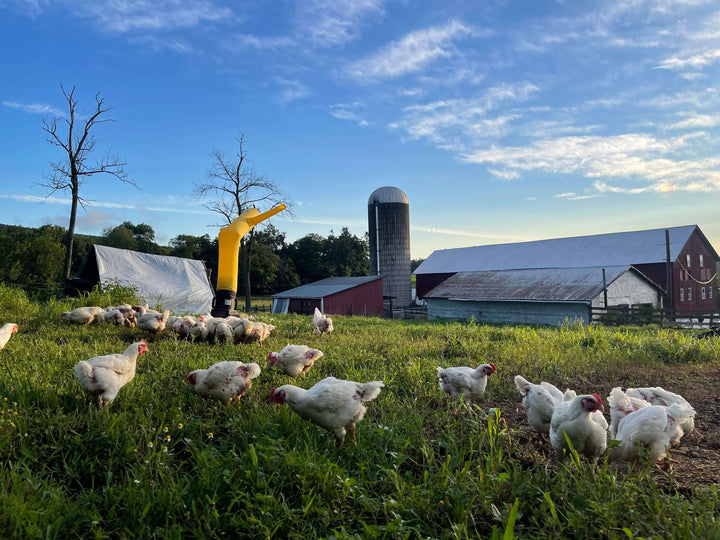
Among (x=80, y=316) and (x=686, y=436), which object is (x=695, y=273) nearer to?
(x=686, y=436)

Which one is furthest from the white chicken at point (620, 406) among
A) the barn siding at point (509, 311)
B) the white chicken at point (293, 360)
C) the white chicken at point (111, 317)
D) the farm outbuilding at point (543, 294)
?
the barn siding at point (509, 311)

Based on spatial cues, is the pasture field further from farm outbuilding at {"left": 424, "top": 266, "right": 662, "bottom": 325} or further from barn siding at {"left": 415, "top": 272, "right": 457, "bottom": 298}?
barn siding at {"left": 415, "top": 272, "right": 457, "bottom": 298}

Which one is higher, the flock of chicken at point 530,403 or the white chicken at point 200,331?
the white chicken at point 200,331

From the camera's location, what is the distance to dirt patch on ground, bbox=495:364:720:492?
111 inches

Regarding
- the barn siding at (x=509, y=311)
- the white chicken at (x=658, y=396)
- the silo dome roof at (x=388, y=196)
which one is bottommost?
the barn siding at (x=509, y=311)

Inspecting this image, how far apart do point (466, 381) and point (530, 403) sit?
2.57ft

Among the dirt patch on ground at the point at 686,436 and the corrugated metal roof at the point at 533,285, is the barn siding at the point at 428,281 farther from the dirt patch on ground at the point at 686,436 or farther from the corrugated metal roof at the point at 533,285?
the dirt patch on ground at the point at 686,436

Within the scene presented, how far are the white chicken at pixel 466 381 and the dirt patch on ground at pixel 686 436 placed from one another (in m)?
0.34

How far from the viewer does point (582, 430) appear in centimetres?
277

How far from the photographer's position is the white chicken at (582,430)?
9.09 ft

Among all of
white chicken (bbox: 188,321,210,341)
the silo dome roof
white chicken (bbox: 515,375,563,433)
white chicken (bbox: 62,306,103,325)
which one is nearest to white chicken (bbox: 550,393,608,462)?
white chicken (bbox: 515,375,563,433)

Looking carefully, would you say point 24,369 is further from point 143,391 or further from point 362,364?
point 362,364

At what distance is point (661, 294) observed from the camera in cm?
2438

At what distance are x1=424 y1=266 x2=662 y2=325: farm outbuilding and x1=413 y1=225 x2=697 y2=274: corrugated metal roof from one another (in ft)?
11.9
